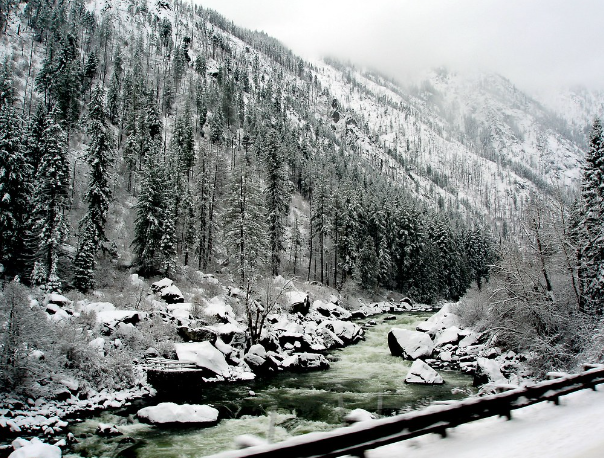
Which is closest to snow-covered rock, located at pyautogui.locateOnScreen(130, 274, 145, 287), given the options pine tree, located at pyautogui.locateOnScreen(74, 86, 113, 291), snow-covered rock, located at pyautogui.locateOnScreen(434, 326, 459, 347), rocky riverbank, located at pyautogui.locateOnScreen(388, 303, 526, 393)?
pine tree, located at pyautogui.locateOnScreen(74, 86, 113, 291)

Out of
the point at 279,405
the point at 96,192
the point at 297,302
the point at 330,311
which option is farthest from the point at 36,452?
the point at 96,192

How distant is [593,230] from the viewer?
73.5 feet

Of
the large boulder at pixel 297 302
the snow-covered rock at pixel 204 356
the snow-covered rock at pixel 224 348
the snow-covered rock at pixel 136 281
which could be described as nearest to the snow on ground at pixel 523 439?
the snow-covered rock at pixel 204 356

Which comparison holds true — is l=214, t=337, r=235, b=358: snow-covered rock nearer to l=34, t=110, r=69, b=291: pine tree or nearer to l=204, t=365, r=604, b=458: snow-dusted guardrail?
l=34, t=110, r=69, b=291: pine tree

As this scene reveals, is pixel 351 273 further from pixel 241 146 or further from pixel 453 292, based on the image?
pixel 241 146

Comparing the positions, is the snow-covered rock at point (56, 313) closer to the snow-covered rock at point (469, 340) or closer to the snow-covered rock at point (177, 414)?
the snow-covered rock at point (177, 414)

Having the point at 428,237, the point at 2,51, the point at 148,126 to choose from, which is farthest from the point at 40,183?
the point at 2,51

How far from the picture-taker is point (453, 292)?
70625mm

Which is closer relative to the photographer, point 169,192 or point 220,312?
point 220,312

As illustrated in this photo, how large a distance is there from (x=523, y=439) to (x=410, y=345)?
23.6 metres

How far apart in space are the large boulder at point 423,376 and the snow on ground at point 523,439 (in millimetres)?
14862

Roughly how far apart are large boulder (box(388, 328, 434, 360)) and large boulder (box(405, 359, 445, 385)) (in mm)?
5267

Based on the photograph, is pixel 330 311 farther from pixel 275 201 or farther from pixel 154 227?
pixel 154 227

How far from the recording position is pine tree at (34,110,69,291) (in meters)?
33.9
